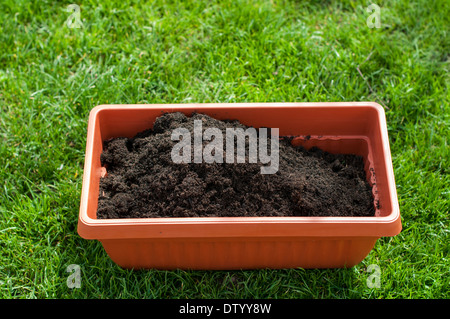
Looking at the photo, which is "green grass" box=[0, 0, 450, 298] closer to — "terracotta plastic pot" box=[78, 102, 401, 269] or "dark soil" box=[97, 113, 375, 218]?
"terracotta plastic pot" box=[78, 102, 401, 269]

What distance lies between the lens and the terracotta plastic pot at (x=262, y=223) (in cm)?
228

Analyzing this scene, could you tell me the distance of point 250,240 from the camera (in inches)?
94.5

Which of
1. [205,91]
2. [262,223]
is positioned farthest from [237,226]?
[205,91]

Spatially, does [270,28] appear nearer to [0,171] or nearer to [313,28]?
[313,28]

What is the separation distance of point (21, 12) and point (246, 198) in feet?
6.74

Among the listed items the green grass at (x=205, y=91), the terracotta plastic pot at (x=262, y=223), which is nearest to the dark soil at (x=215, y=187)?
the terracotta plastic pot at (x=262, y=223)

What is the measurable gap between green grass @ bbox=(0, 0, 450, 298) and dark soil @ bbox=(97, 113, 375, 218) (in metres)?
0.32

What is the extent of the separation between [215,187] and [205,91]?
3.10 feet

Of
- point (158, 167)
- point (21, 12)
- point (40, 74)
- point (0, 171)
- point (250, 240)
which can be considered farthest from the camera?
point (21, 12)

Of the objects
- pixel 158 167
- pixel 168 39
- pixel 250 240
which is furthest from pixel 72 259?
pixel 168 39

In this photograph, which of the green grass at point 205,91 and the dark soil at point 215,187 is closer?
the dark soil at point 215,187

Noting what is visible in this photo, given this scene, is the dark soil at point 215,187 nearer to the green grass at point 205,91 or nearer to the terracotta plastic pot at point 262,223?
the terracotta plastic pot at point 262,223

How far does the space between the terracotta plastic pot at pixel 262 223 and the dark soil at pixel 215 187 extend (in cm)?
7

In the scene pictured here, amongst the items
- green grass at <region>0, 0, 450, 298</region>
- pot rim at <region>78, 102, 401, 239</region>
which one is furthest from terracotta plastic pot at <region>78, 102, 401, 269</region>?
green grass at <region>0, 0, 450, 298</region>
